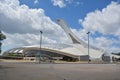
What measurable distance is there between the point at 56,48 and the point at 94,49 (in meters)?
18.3

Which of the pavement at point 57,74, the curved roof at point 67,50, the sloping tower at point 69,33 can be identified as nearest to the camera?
the pavement at point 57,74

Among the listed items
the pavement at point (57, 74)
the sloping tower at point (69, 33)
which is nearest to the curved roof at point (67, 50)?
the sloping tower at point (69, 33)

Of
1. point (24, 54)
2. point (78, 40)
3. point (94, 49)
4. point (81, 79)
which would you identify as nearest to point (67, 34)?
point (78, 40)

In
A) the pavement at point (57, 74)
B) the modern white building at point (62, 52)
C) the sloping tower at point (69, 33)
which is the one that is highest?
the sloping tower at point (69, 33)

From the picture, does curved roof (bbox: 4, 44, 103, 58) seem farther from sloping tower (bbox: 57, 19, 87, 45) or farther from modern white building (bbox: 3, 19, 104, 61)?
sloping tower (bbox: 57, 19, 87, 45)

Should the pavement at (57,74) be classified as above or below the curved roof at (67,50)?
below

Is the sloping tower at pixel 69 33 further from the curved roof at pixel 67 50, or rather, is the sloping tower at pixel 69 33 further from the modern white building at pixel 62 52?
the curved roof at pixel 67 50

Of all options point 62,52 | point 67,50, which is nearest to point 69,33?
point 67,50

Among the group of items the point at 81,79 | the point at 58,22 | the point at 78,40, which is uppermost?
the point at 58,22

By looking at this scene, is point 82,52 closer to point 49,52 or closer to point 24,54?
point 49,52

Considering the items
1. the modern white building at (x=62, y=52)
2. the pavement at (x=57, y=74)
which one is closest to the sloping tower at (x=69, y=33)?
the modern white building at (x=62, y=52)

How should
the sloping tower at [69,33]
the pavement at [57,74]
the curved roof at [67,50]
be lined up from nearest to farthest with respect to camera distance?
the pavement at [57,74]
the curved roof at [67,50]
the sloping tower at [69,33]

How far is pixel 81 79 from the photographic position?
1568 centimetres

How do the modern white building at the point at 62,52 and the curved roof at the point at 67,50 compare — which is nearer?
the modern white building at the point at 62,52
